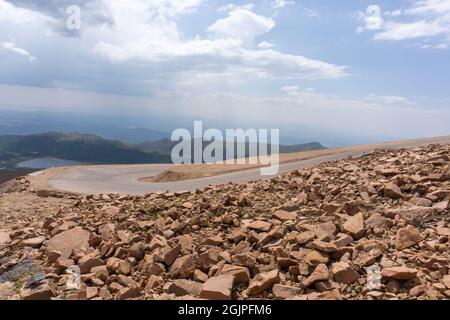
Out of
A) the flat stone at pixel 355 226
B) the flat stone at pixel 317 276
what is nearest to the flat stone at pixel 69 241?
the flat stone at pixel 317 276

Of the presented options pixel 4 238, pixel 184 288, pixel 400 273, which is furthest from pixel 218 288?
pixel 4 238

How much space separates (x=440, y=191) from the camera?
1070cm

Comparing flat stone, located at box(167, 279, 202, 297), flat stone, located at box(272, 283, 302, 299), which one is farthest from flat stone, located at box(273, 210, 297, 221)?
flat stone, located at box(167, 279, 202, 297)

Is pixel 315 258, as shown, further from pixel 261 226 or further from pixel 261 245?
pixel 261 226

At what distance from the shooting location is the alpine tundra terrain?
7762 millimetres

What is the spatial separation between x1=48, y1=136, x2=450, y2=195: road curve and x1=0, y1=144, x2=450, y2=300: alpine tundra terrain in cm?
1167

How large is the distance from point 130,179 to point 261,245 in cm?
2632

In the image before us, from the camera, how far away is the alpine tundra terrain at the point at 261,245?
7.76 m

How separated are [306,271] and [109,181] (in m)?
26.3

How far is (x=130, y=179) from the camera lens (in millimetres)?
34188

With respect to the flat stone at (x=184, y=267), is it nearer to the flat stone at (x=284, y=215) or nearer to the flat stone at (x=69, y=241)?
the flat stone at (x=284, y=215)
